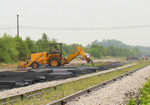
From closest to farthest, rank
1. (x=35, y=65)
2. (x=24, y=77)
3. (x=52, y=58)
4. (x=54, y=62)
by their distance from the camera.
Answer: (x=24, y=77) < (x=54, y=62) < (x=52, y=58) < (x=35, y=65)

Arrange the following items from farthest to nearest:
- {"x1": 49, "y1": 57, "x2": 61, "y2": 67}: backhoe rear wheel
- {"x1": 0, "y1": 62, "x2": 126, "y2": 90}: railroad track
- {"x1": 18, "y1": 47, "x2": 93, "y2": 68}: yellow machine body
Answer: {"x1": 18, "y1": 47, "x2": 93, "y2": 68}: yellow machine body
{"x1": 49, "y1": 57, "x2": 61, "y2": 67}: backhoe rear wheel
{"x1": 0, "y1": 62, "x2": 126, "y2": 90}: railroad track

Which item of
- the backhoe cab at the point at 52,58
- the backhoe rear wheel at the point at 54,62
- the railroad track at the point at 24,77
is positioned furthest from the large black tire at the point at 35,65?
the railroad track at the point at 24,77

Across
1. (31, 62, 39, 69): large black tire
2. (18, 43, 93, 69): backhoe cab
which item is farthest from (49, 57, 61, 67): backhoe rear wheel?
(31, 62, 39, 69): large black tire

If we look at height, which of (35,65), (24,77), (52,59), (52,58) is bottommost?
(24,77)

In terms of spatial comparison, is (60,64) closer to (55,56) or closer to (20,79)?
(55,56)

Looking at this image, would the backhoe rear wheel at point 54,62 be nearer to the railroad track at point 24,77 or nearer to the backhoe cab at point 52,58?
the backhoe cab at point 52,58

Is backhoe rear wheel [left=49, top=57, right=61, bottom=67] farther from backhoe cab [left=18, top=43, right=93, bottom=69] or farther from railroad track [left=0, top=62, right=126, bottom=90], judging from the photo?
railroad track [left=0, top=62, right=126, bottom=90]

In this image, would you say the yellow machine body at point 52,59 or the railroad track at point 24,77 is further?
the yellow machine body at point 52,59

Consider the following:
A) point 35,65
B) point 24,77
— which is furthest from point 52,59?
point 24,77

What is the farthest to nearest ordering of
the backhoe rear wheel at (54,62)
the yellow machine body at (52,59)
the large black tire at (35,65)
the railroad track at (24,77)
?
the large black tire at (35,65)
the yellow machine body at (52,59)
the backhoe rear wheel at (54,62)
the railroad track at (24,77)

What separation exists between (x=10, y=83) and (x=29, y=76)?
1.88 metres

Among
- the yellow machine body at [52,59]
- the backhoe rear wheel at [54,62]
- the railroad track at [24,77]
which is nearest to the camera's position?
the railroad track at [24,77]

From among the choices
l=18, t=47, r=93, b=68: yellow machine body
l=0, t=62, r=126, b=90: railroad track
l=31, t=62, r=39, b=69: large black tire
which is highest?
l=18, t=47, r=93, b=68: yellow machine body

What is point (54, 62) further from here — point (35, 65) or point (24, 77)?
point (24, 77)
